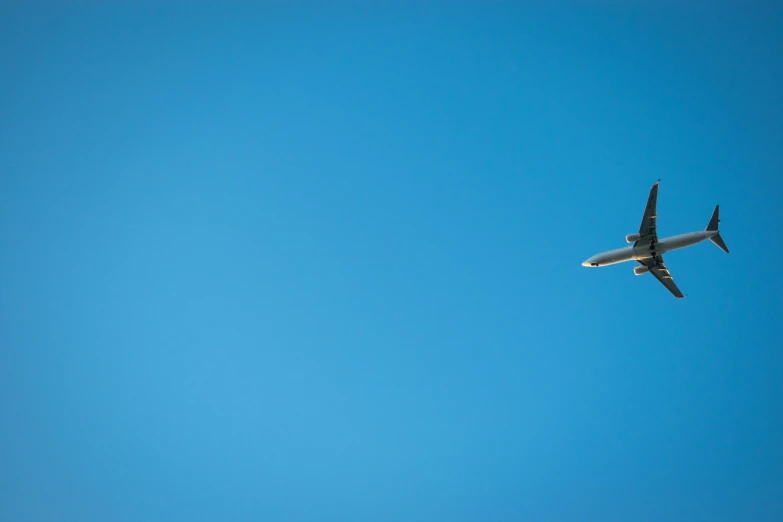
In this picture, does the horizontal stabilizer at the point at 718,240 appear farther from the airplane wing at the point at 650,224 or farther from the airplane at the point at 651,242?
the airplane wing at the point at 650,224

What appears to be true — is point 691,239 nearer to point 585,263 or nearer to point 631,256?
point 631,256

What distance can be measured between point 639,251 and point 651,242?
161cm

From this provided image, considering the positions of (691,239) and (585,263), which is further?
(585,263)

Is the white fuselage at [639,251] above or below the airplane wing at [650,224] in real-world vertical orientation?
below

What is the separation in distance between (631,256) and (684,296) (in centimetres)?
1165

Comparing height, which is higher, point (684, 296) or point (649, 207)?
point (649, 207)

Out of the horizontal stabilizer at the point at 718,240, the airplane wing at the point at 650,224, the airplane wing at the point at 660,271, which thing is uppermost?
the airplane wing at the point at 650,224

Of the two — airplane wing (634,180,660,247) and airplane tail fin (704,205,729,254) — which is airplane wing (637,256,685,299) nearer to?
airplane wing (634,180,660,247)

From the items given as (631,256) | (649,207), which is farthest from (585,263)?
(649,207)

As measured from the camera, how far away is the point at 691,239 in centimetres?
6350

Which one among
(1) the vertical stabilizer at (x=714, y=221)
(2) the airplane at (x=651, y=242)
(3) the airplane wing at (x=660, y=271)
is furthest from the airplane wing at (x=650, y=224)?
(1) the vertical stabilizer at (x=714, y=221)

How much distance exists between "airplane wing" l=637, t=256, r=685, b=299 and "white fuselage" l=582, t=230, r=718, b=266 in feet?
5.02

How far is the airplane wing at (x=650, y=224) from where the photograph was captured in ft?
214

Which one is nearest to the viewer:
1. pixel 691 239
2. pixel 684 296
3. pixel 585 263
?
pixel 691 239
